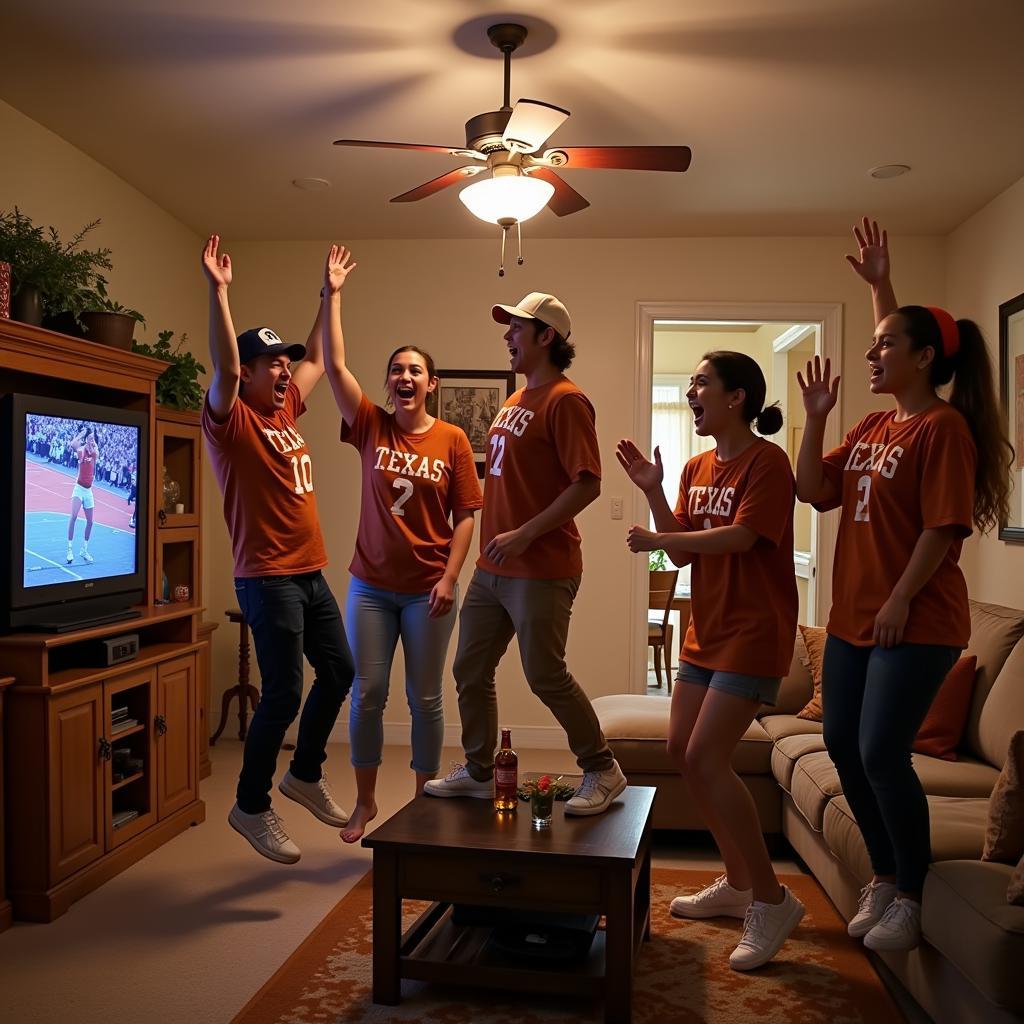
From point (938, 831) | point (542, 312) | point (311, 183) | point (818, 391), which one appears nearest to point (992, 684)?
point (938, 831)

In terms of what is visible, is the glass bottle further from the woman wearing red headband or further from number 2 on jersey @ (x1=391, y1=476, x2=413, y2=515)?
number 2 on jersey @ (x1=391, y1=476, x2=413, y2=515)

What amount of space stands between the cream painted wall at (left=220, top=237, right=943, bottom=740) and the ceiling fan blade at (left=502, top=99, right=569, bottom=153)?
2.37m

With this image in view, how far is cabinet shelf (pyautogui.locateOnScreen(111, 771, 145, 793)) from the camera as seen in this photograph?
3306 millimetres

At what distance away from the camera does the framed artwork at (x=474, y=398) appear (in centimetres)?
538

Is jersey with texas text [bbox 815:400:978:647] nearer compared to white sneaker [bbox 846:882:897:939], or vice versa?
jersey with texas text [bbox 815:400:978:647]

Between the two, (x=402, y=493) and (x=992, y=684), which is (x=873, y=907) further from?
(x=402, y=493)

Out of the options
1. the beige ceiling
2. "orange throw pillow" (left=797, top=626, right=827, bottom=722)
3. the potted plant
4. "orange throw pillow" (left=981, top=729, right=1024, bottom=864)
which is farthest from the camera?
"orange throw pillow" (left=797, top=626, right=827, bottom=722)

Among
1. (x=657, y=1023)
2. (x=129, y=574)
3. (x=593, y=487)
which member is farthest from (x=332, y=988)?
(x=129, y=574)

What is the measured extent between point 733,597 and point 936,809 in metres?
0.74

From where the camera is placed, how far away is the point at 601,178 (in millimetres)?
4336

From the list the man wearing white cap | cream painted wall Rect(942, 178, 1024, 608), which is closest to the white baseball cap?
the man wearing white cap

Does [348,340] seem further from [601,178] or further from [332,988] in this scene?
[332,988]

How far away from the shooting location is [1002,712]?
9.91ft

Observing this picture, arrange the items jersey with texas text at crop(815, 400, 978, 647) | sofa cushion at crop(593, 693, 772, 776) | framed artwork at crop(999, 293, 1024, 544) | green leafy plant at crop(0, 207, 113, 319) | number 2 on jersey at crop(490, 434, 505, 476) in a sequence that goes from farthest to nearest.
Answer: framed artwork at crop(999, 293, 1024, 544) < sofa cushion at crop(593, 693, 772, 776) < green leafy plant at crop(0, 207, 113, 319) < number 2 on jersey at crop(490, 434, 505, 476) < jersey with texas text at crop(815, 400, 978, 647)
